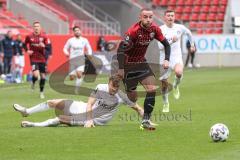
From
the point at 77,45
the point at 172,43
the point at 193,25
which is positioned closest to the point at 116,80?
the point at 172,43

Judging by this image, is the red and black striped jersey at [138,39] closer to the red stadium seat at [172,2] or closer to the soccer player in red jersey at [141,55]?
the soccer player in red jersey at [141,55]

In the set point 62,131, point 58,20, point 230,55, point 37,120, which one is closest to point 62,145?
point 62,131

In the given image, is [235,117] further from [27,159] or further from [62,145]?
[27,159]

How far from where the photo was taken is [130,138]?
1231 centimetres

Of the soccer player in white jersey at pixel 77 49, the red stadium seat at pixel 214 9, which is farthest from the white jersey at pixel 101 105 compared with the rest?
the red stadium seat at pixel 214 9

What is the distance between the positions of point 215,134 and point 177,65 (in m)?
7.17

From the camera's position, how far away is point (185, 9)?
1989 inches

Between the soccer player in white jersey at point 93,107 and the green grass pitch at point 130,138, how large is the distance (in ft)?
0.74

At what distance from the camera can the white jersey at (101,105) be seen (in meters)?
13.6

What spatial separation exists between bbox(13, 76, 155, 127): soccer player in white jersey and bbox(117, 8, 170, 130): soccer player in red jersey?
35cm

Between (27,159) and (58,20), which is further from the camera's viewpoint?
(58,20)

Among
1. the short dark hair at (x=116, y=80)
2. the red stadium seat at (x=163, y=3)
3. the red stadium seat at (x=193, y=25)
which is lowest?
the short dark hair at (x=116, y=80)

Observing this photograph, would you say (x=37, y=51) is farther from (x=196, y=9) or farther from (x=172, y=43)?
(x=196, y=9)

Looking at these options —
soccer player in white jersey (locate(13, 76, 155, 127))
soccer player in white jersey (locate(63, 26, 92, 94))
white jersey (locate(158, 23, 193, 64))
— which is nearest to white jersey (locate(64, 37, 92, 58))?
soccer player in white jersey (locate(63, 26, 92, 94))
